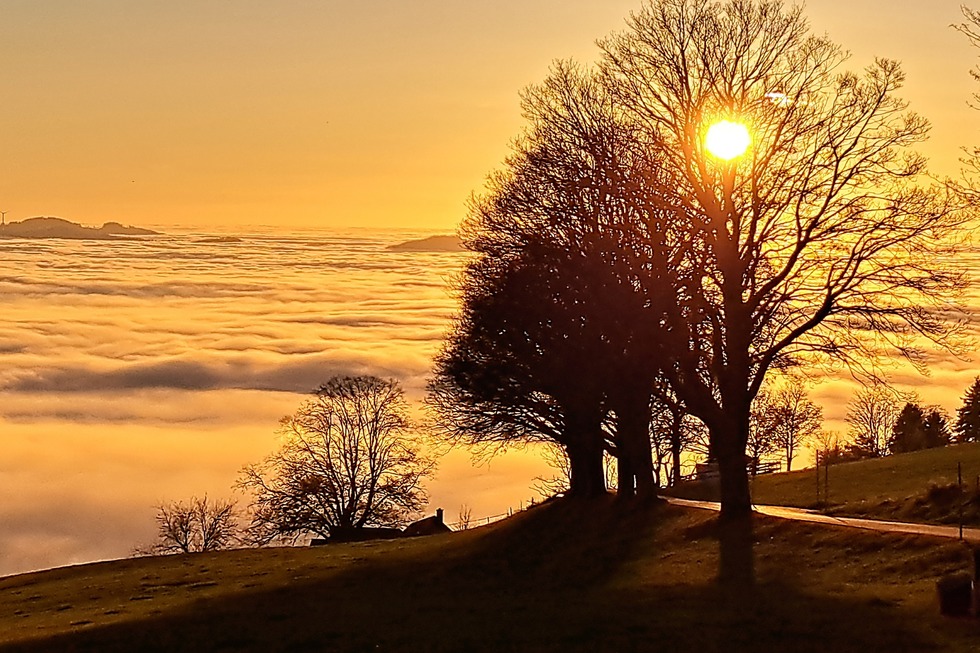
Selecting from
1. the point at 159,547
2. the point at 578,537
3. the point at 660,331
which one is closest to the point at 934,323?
the point at 660,331

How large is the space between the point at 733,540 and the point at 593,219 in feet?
42.9

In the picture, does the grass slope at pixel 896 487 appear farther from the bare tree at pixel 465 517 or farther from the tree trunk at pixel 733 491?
the bare tree at pixel 465 517

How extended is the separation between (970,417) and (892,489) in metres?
76.1

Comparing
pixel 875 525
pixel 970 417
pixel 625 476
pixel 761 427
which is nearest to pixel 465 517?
pixel 761 427

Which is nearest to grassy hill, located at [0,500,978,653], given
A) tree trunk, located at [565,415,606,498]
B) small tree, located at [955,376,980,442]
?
tree trunk, located at [565,415,606,498]

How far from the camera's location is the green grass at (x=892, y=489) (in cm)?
3959

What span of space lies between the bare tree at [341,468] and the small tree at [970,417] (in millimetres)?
57271

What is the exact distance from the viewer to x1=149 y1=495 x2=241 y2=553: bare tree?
113938 millimetres

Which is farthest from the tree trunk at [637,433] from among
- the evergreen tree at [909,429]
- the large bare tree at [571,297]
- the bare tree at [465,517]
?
the evergreen tree at [909,429]

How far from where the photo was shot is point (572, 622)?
28250 mm

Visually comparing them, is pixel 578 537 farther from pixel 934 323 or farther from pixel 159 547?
pixel 159 547

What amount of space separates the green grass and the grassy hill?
4.80 m

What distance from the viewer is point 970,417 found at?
A: 405 ft

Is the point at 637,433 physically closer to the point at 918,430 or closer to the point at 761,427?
the point at 761,427
